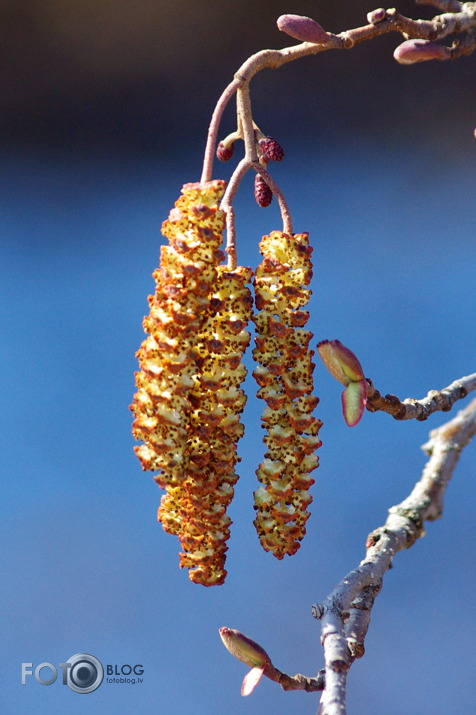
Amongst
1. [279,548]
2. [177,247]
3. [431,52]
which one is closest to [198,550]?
[279,548]

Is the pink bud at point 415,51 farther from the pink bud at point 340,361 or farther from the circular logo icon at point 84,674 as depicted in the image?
the circular logo icon at point 84,674

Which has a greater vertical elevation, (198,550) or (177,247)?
(177,247)

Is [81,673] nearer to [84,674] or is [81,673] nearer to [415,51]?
[84,674]

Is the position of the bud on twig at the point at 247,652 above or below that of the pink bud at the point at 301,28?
below

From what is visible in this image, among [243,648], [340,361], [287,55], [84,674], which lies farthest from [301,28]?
[84,674]

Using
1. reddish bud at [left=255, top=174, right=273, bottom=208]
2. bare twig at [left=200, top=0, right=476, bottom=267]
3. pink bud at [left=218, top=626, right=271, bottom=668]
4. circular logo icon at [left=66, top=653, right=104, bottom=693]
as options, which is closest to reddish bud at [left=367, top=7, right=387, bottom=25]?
bare twig at [left=200, top=0, right=476, bottom=267]

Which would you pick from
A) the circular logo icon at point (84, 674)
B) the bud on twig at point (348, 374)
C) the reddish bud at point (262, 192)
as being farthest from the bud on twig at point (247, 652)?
the circular logo icon at point (84, 674)

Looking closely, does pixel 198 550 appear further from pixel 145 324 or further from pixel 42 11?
pixel 42 11
